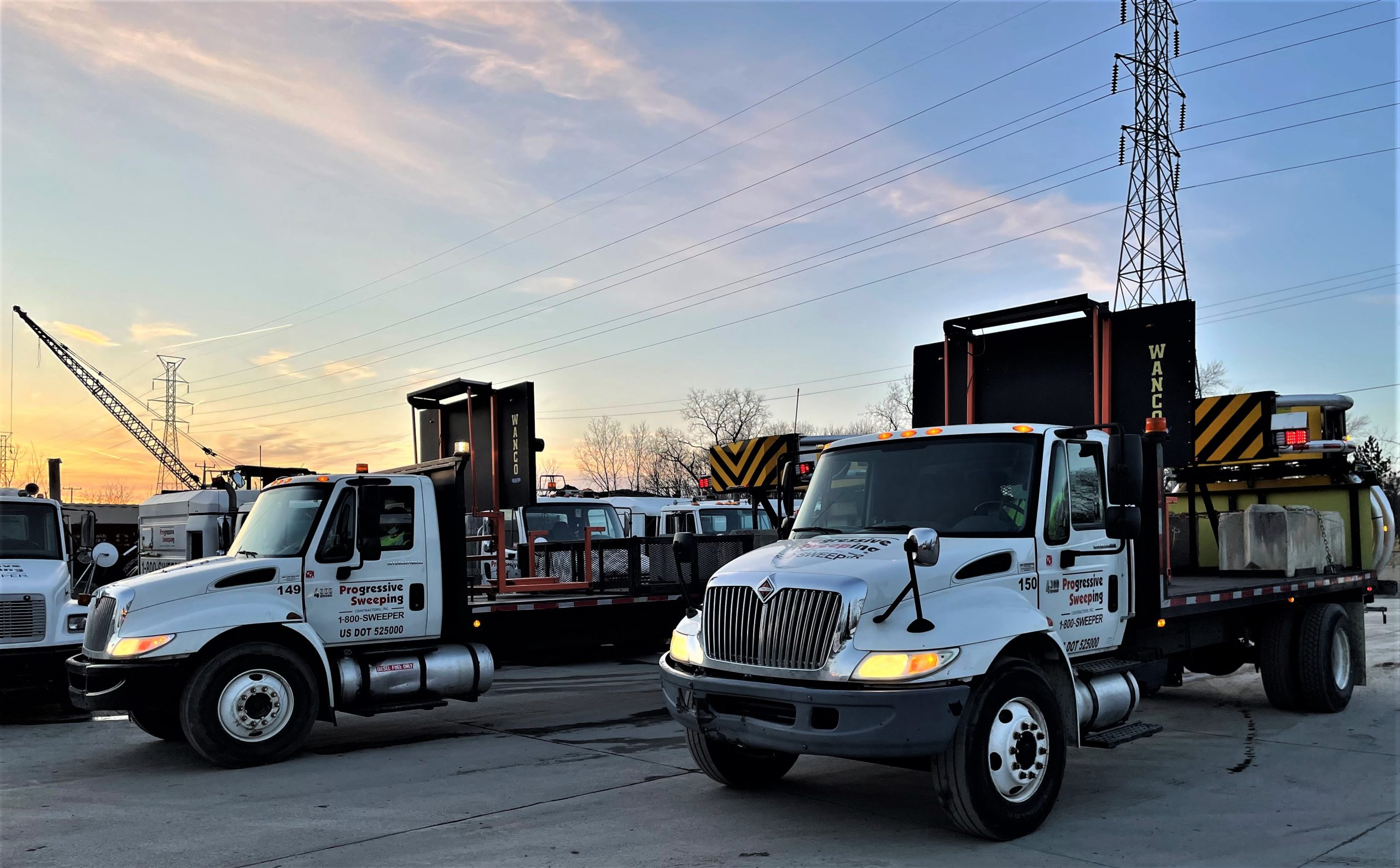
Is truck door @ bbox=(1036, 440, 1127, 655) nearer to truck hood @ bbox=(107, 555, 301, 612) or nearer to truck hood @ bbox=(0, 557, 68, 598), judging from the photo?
truck hood @ bbox=(107, 555, 301, 612)

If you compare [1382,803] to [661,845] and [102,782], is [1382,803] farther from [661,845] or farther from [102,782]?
[102,782]

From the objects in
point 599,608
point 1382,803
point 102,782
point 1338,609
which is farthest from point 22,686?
point 1338,609

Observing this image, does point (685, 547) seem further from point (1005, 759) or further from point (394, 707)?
point (394, 707)

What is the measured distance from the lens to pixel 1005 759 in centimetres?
608

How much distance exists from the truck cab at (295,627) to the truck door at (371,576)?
0.01 m

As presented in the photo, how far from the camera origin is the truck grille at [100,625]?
8602 mm

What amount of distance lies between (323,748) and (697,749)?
3.83 m

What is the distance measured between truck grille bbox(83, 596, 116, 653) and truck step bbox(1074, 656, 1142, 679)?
23.5 ft

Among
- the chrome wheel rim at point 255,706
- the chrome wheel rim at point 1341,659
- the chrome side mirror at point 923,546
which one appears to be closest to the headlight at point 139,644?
the chrome wheel rim at point 255,706

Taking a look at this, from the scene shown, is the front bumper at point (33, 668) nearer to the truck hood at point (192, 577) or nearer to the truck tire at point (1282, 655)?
the truck hood at point (192, 577)

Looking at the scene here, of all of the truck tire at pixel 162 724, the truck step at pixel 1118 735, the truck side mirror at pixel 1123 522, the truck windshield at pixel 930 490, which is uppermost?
the truck windshield at pixel 930 490

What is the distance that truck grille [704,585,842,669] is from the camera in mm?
5984

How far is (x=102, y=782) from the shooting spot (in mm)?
8148

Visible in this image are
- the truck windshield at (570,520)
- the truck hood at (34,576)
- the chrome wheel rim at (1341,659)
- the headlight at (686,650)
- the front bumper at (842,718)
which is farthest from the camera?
the truck windshield at (570,520)
